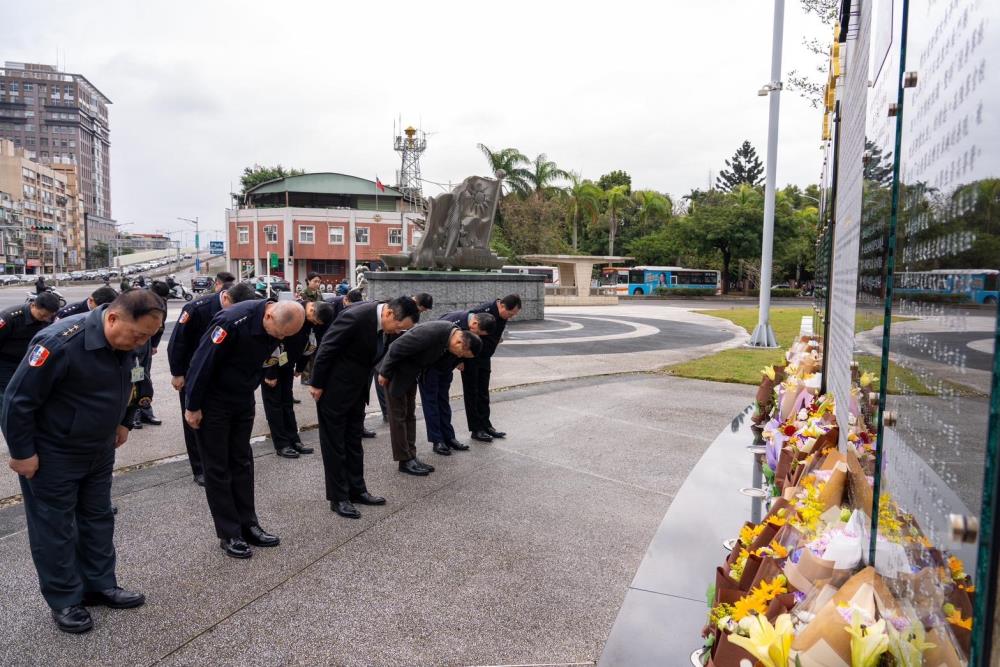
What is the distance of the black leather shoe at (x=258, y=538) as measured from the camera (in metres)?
4.27

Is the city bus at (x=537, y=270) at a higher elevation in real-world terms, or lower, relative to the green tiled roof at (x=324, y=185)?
lower

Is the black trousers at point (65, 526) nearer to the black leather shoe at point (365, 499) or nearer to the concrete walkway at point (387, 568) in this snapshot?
the concrete walkway at point (387, 568)

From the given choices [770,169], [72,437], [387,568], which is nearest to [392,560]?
[387,568]

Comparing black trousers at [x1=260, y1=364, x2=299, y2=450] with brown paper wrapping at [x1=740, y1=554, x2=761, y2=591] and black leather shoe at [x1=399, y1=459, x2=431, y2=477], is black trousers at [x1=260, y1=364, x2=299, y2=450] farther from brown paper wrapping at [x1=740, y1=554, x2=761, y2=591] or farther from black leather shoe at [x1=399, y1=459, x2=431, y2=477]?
brown paper wrapping at [x1=740, y1=554, x2=761, y2=591]

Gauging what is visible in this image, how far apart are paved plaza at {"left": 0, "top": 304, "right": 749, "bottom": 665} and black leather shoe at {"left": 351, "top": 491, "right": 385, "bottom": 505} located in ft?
0.27

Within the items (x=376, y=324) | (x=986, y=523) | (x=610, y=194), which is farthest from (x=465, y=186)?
(x=610, y=194)

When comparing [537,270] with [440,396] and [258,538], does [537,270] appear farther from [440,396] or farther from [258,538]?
[258,538]

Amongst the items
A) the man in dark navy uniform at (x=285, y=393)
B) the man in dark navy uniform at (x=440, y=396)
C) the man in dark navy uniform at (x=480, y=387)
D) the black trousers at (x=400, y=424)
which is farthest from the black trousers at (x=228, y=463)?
the man in dark navy uniform at (x=480, y=387)

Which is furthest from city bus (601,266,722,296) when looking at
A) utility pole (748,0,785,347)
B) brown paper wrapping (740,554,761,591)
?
brown paper wrapping (740,554,761,591)

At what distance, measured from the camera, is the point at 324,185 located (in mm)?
59906

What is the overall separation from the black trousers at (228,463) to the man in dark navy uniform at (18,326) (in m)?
2.47

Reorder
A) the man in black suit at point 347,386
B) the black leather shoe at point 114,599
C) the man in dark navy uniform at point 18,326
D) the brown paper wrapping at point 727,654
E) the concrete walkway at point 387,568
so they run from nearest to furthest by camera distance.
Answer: the brown paper wrapping at point 727,654 → the concrete walkway at point 387,568 → the black leather shoe at point 114,599 → the man in black suit at point 347,386 → the man in dark navy uniform at point 18,326

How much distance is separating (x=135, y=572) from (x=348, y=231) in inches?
2073

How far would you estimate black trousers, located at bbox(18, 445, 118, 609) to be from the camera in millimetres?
3281
